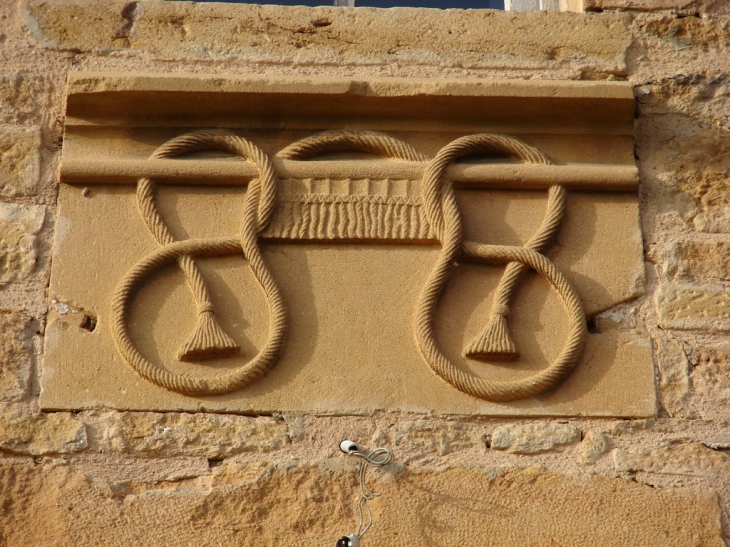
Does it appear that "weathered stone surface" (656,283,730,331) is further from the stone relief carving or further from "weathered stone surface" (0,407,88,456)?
"weathered stone surface" (0,407,88,456)

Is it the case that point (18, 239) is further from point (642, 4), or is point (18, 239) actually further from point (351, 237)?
point (642, 4)

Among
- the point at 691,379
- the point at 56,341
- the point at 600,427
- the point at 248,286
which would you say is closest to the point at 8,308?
the point at 56,341

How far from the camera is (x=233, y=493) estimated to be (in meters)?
2.41

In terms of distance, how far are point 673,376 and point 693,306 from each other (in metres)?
0.20

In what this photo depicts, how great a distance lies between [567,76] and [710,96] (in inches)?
15.5

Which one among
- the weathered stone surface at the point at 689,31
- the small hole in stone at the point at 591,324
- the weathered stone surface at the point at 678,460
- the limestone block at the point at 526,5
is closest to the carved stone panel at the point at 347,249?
the small hole in stone at the point at 591,324

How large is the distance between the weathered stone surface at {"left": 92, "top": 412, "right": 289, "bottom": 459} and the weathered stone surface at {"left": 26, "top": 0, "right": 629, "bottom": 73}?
103 cm

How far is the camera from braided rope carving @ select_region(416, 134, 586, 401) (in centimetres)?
253

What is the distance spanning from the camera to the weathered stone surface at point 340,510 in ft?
7.75

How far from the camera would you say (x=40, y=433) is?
246cm

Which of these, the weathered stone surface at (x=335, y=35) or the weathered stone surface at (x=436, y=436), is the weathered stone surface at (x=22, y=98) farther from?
the weathered stone surface at (x=436, y=436)

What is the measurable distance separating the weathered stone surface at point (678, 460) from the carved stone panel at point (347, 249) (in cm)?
10

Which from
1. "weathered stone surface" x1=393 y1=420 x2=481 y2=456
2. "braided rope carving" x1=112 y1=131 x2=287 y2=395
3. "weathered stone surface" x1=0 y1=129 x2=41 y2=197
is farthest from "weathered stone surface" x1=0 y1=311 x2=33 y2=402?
"weathered stone surface" x1=393 y1=420 x2=481 y2=456

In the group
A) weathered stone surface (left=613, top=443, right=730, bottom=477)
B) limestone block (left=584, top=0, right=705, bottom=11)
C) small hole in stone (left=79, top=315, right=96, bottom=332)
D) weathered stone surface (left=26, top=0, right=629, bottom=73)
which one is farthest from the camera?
limestone block (left=584, top=0, right=705, bottom=11)
